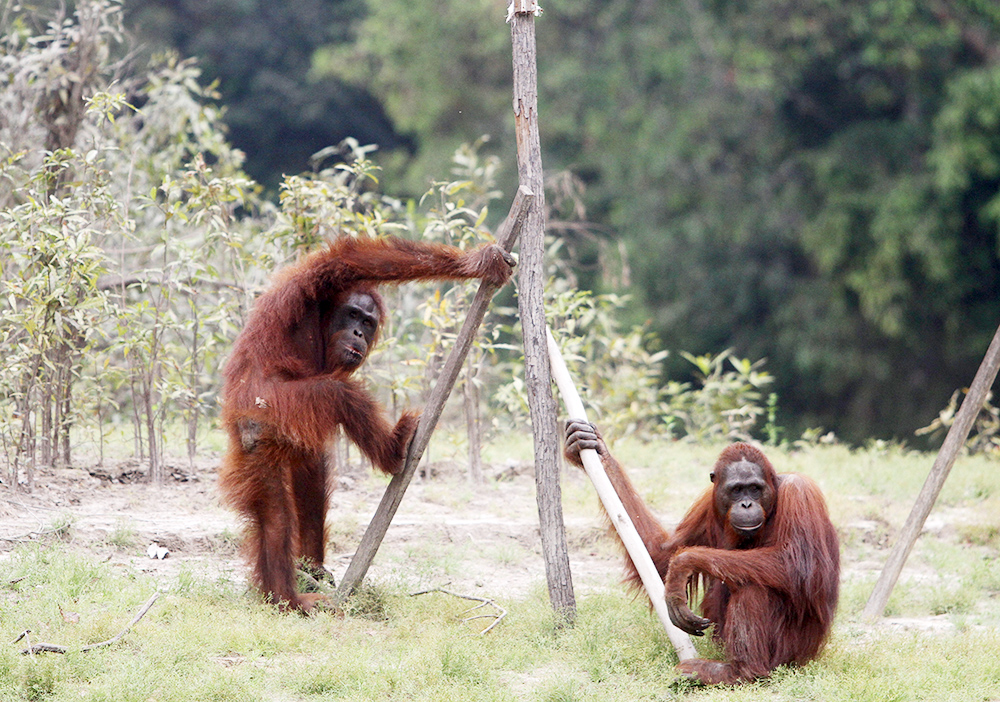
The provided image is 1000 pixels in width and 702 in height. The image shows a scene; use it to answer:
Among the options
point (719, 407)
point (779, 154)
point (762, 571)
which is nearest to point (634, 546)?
point (762, 571)

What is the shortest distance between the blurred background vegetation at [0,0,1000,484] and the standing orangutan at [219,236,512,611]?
1.59 metres

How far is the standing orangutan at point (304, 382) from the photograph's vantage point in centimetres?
437

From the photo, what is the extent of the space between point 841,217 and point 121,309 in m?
8.97

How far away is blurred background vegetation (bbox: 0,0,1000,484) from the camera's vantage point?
7.40 m

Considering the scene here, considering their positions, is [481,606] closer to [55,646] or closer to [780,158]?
[55,646]

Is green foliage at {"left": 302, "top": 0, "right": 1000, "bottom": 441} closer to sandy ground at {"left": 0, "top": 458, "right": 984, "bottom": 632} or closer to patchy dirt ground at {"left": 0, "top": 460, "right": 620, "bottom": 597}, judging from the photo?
sandy ground at {"left": 0, "top": 458, "right": 984, "bottom": 632}

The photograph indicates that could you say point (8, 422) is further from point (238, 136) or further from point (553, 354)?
point (238, 136)

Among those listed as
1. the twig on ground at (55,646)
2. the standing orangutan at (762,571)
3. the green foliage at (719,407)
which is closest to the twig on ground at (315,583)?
the twig on ground at (55,646)

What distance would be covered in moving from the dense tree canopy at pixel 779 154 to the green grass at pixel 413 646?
7.36 metres

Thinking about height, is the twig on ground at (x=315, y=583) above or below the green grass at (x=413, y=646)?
above

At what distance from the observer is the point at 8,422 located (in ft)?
17.5

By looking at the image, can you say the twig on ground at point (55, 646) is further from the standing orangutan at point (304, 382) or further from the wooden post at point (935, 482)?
the wooden post at point (935, 482)

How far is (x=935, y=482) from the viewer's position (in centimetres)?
487

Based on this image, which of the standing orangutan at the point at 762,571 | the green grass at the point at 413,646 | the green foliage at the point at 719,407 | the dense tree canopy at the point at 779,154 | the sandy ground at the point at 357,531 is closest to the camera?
the green grass at the point at 413,646
